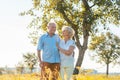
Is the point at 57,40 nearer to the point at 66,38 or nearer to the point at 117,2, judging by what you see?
the point at 66,38

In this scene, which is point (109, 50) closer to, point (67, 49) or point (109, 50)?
point (109, 50)

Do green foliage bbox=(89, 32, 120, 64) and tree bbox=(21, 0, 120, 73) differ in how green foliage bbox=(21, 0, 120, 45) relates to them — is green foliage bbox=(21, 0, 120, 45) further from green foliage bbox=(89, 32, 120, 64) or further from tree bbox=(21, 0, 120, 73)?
green foliage bbox=(89, 32, 120, 64)

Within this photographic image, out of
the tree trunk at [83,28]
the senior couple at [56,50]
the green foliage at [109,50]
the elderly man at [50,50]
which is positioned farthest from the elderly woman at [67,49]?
the green foliage at [109,50]

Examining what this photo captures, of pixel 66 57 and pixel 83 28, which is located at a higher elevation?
pixel 83 28

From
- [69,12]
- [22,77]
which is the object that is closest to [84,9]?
[69,12]

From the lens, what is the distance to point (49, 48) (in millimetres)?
8398

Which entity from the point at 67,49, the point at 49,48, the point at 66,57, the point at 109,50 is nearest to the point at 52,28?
the point at 49,48

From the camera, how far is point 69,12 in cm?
3403

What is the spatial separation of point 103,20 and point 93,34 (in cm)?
157

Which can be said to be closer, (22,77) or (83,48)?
(22,77)

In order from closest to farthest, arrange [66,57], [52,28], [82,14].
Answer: [66,57] → [52,28] → [82,14]

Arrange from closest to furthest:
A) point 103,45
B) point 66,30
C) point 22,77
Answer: point 22,77
point 66,30
point 103,45

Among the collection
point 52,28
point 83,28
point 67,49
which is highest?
point 83,28

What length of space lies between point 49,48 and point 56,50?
0.52 feet
